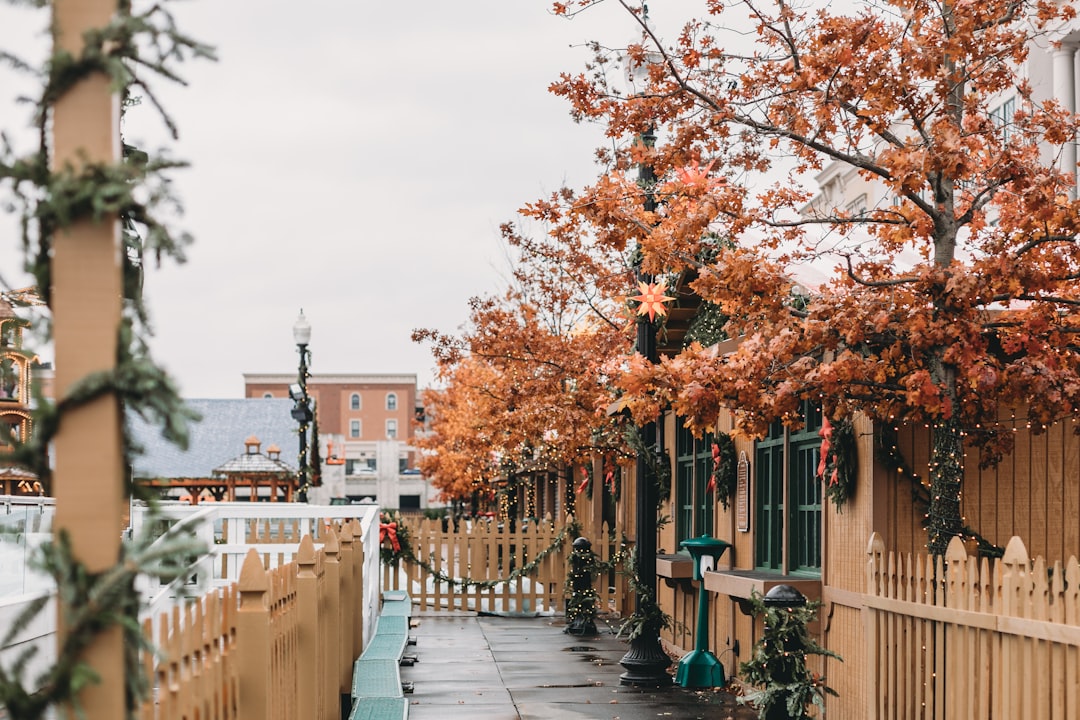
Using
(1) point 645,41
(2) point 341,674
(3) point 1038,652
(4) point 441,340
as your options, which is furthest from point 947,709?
(4) point 441,340

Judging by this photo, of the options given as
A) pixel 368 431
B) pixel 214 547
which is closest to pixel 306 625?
pixel 214 547

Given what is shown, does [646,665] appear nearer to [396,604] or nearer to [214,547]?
[214,547]

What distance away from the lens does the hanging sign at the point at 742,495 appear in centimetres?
1378

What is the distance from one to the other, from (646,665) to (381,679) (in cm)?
433

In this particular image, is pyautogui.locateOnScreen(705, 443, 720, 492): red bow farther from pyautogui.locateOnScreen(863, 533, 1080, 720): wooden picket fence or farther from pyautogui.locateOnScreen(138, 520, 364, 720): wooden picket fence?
pyautogui.locateOnScreen(138, 520, 364, 720): wooden picket fence

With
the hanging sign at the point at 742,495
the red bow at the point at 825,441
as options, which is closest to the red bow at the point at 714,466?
the hanging sign at the point at 742,495

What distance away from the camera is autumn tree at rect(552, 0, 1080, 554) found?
8.73m

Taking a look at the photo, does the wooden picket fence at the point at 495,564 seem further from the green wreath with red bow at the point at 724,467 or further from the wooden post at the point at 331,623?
the wooden post at the point at 331,623

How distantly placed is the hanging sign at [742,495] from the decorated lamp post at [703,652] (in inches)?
12.6

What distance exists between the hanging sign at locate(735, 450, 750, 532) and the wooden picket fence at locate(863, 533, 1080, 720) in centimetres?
423

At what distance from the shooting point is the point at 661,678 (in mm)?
14086

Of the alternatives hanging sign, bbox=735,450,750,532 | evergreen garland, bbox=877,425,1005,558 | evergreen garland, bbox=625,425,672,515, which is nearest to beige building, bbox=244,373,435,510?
evergreen garland, bbox=625,425,672,515

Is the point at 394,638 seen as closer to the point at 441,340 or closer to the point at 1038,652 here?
the point at 1038,652

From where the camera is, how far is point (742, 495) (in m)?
14.0
